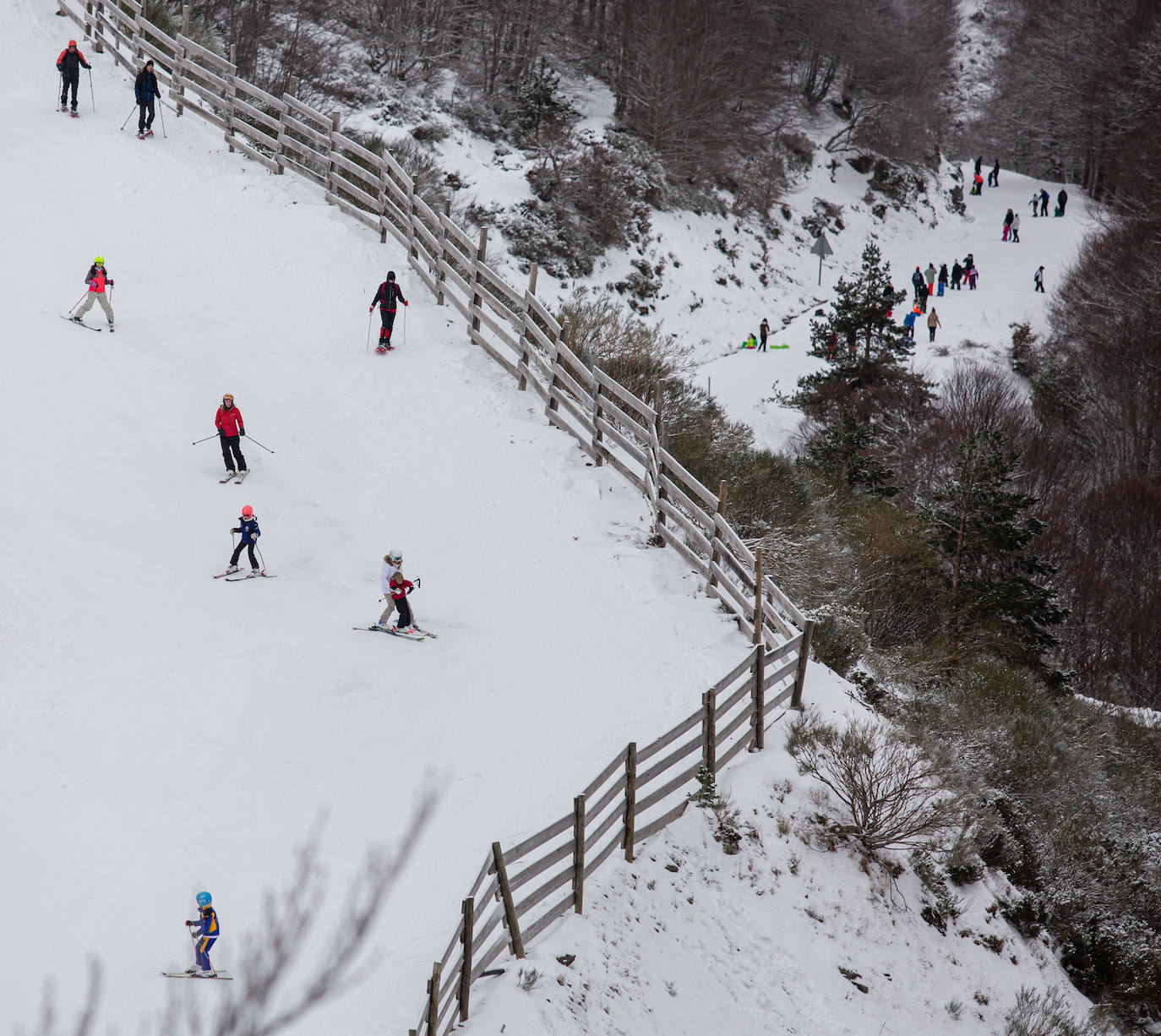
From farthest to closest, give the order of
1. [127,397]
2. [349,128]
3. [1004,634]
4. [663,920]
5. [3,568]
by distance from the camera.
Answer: [349,128] → [1004,634] → [127,397] → [3,568] → [663,920]

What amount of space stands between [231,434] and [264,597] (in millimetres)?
2812

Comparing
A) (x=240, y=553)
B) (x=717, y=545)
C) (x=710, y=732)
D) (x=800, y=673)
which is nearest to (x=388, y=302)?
(x=240, y=553)

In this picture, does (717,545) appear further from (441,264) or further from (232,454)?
(441,264)

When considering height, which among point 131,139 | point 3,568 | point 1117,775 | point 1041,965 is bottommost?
point 1041,965

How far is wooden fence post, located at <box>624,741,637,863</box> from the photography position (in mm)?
8836

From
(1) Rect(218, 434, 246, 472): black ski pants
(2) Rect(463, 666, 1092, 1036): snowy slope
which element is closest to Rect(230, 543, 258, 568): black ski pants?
(1) Rect(218, 434, 246, 472): black ski pants

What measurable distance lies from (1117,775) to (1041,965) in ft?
21.2

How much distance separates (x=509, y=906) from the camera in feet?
25.2

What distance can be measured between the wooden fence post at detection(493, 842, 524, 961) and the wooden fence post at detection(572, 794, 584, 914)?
57 centimetres

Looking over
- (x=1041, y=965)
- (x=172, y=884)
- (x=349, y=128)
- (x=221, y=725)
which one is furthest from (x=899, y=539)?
(x=349, y=128)

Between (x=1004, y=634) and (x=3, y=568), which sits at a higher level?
(x=1004, y=634)

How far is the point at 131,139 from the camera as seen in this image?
22328 mm

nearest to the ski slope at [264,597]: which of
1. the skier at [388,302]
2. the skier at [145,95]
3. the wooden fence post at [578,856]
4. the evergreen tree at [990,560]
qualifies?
the skier at [388,302]

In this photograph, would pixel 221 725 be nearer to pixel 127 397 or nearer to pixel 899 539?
pixel 127 397
